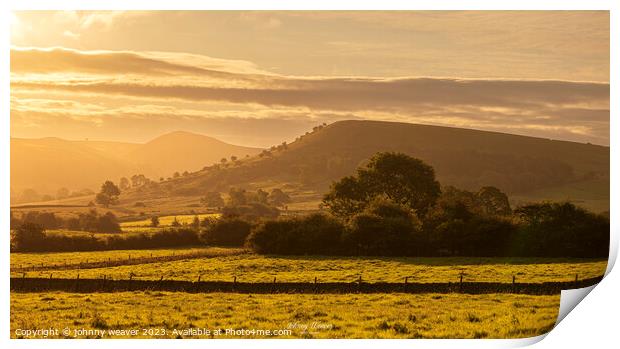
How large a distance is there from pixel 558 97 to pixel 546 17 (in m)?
1.18

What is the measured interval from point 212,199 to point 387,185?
2519 mm

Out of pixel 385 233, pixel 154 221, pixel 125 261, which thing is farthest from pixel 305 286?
pixel 125 261

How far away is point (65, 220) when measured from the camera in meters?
14.6

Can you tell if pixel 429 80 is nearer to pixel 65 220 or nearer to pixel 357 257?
pixel 357 257

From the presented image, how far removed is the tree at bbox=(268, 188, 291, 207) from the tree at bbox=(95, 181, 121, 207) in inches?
83.2

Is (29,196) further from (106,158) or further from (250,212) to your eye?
(250,212)

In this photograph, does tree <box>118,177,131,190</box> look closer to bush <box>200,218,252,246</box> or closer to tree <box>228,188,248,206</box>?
bush <box>200,218,252,246</box>

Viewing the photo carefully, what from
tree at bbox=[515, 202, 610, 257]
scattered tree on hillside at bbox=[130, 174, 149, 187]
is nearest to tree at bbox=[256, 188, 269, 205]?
scattered tree on hillside at bbox=[130, 174, 149, 187]

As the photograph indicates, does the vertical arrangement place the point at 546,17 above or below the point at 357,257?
above

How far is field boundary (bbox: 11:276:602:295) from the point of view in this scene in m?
14.7

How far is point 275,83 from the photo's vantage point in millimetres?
14758
